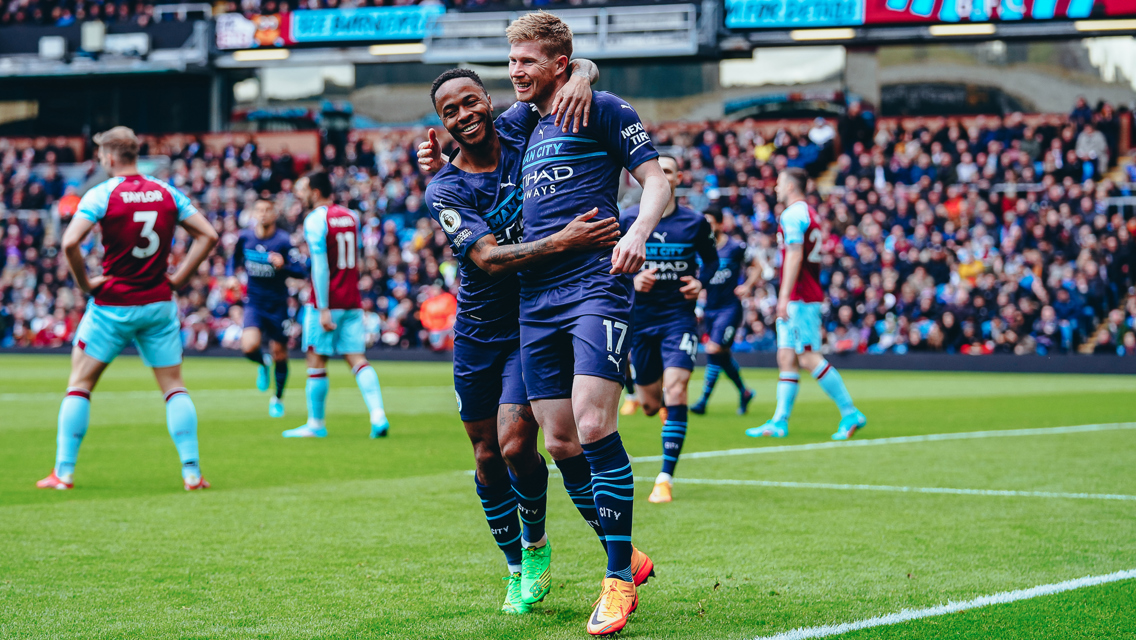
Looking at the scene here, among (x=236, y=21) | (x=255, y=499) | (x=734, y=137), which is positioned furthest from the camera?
(x=236, y=21)

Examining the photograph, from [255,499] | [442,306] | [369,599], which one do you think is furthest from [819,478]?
[442,306]

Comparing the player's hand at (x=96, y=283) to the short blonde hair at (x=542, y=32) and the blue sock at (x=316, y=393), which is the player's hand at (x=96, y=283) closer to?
the blue sock at (x=316, y=393)

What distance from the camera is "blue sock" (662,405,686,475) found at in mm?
7754

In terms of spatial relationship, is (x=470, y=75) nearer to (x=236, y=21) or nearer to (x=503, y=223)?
(x=503, y=223)

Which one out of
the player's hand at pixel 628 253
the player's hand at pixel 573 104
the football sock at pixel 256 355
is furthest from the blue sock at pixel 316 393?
the player's hand at pixel 628 253

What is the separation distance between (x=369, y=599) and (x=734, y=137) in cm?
2963

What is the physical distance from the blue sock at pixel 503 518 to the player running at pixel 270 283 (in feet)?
31.2

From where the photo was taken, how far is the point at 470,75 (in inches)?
186

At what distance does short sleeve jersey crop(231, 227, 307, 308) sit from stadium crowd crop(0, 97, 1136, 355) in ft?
29.8

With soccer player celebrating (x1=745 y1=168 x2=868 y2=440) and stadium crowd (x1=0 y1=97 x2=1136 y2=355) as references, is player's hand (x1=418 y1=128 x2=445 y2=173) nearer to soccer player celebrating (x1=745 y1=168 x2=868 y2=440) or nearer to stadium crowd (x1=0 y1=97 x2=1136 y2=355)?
soccer player celebrating (x1=745 y1=168 x2=868 y2=440)

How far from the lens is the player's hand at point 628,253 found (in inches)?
170

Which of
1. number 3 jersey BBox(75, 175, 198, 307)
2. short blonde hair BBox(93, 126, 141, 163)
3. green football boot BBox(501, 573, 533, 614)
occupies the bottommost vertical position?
green football boot BBox(501, 573, 533, 614)

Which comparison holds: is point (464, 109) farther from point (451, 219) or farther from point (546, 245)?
point (546, 245)

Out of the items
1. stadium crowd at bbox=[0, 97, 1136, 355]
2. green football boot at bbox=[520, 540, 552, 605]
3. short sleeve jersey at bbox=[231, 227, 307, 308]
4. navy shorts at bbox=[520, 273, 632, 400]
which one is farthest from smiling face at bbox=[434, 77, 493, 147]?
stadium crowd at bbox=[0, 97, 1136, 355]
